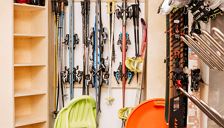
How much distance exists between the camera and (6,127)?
2.78m

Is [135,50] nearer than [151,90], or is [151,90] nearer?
[151,90]

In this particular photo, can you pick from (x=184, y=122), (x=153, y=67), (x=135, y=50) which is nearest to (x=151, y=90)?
(x=153, y=67)

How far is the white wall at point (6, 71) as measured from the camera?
9.07 ft

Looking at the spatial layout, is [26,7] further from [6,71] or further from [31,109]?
[31,109]

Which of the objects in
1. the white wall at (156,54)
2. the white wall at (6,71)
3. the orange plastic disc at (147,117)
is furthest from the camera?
the white wall at (6,71)

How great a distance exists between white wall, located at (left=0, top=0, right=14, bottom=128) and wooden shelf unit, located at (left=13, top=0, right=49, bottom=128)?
20cm

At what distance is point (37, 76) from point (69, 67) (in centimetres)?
39

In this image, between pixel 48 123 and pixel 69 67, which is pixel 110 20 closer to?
pixel 69 67

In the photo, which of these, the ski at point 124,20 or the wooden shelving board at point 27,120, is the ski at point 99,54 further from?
the wooden shelving board at point 27,120

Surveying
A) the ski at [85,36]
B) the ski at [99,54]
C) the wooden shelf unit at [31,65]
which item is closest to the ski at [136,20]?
the ski at [99,54]

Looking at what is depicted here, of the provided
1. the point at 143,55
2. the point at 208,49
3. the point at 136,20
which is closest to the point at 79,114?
the point at 143,55

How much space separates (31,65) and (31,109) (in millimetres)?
600

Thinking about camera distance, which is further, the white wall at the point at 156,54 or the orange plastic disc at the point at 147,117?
the white wall at the point at 156,54

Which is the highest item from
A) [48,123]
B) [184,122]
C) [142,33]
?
[142,33]
